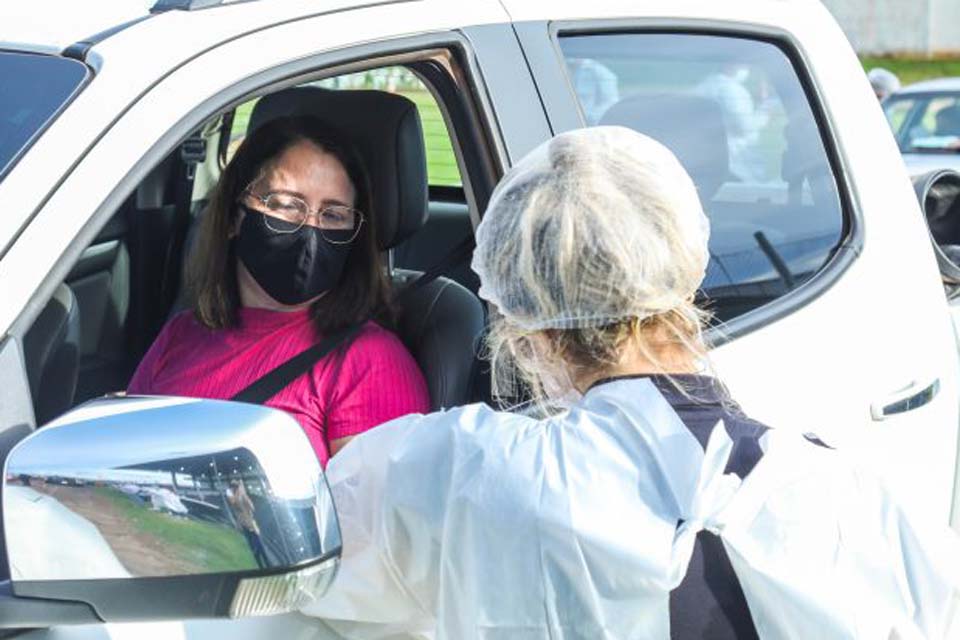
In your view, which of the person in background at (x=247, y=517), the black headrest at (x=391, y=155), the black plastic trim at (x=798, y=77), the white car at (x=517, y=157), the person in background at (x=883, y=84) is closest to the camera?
the person in background at (x=247, y=517)

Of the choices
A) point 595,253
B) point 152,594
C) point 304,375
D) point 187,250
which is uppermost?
point 595,253

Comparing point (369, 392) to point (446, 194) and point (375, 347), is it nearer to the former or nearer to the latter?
point (375, 347)

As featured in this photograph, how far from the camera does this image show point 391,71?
9.25 feet

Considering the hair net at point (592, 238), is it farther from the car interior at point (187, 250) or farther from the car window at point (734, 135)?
the car window at point (734, 135)

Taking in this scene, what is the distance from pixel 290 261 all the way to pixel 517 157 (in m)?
0.51

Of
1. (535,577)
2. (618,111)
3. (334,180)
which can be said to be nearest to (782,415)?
(618,111)

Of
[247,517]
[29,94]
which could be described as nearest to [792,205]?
[29,94]

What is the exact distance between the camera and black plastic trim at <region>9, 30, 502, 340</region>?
174 centimetres

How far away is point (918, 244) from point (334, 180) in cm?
117

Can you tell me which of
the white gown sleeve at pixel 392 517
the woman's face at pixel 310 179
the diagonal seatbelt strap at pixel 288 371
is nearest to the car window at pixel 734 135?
the woman's face at pixel 310 179

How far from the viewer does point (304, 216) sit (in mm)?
2791

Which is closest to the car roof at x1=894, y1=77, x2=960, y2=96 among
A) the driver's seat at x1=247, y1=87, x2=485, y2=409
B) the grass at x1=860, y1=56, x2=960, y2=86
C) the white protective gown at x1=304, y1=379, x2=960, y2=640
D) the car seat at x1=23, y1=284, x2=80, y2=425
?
the driver's seat at x1=247, y1=87, x2=485, y2=409

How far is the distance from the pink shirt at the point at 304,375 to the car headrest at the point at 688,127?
58cm

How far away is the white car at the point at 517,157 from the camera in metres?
1.82
